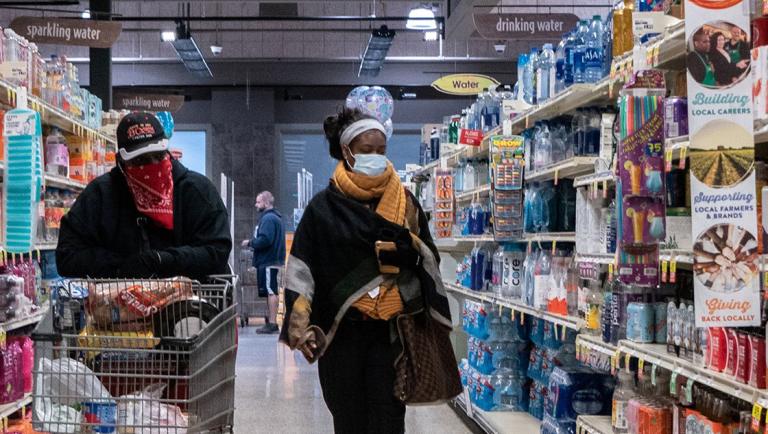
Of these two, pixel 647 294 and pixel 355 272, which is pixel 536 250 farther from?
pixel 355 272

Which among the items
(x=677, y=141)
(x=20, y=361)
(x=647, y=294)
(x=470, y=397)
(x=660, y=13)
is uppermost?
(x=660, y=13)

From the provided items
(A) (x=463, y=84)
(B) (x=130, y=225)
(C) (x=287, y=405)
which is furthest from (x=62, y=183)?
(A) (x=463, y=84)

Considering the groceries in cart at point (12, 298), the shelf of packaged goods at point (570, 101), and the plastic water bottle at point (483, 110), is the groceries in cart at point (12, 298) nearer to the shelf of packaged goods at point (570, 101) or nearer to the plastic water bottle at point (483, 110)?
the shelf of packaged goods at point (570, 101)

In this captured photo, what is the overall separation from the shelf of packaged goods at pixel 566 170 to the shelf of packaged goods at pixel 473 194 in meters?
0.85

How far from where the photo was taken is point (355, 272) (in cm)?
368

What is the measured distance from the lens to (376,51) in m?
15.8

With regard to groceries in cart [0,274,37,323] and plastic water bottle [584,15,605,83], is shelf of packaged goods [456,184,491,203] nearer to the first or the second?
plastic water bottle [584,15,605,83]

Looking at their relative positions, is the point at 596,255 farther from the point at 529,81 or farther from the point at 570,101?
the point at 529,81

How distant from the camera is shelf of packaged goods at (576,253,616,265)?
12.8 ft

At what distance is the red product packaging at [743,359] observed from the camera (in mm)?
2868

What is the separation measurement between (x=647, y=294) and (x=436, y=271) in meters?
0.88

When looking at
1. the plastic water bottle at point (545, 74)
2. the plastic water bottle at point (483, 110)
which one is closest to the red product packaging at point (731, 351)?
the plastic water bottle at point (545, 74)

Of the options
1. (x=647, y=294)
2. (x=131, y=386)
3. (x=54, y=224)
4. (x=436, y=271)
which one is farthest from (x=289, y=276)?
(x=54, y=224)

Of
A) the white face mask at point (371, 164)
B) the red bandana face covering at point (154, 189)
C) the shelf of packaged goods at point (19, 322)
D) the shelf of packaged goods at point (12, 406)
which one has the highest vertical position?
the white face mask at point (371, 164)
